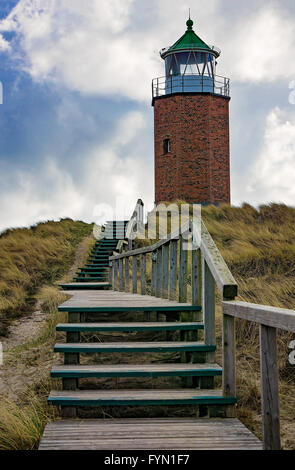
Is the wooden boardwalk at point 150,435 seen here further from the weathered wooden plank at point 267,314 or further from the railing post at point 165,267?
the railing post at point 165,267

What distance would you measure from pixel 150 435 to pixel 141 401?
497 millimetres

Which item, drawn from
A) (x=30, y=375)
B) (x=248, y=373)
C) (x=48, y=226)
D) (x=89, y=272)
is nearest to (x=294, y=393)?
(x=248, y=373)

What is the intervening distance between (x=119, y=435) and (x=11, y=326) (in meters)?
6.07

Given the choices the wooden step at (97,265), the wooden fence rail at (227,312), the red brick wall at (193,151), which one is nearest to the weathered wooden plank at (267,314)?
the wooden fence rail at (227,312)

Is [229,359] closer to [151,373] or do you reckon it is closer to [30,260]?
[151,373]

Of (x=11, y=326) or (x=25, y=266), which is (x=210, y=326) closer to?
(x=11, y=326)

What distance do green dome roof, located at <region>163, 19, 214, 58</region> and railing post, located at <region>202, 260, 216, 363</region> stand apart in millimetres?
21808

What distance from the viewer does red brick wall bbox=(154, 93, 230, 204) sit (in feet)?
79.6

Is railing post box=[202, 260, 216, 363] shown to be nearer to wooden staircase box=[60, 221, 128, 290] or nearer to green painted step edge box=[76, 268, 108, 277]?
wooden staircase box=[60, 221, 128, 290]

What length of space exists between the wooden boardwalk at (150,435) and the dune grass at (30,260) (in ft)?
17.3

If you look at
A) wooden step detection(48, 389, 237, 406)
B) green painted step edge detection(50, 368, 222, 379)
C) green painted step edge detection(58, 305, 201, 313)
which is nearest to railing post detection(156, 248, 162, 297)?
green painted step edge detection(58, 305, 201, 313)

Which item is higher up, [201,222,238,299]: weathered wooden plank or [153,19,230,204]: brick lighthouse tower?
[153,19,230,204]: brick lighthouse tower

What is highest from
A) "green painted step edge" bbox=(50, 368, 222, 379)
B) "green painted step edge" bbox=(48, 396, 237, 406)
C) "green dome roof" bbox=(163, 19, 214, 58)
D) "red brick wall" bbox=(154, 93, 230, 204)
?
"green dome roof" bbox=(163, 19, 214, 58)

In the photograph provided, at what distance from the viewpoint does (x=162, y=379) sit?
4371 mm
